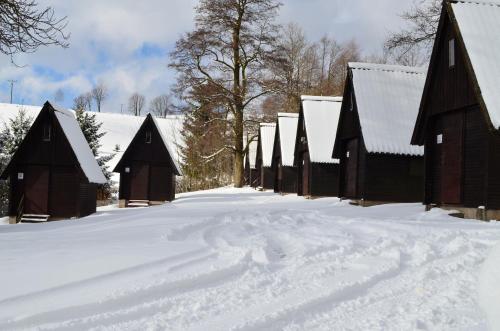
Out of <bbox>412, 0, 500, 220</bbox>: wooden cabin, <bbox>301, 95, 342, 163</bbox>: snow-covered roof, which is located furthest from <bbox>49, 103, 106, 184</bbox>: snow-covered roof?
<bbox>412, 0, 500, 220</bbox>: wooden cabin

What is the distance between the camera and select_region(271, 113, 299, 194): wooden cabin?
107ft

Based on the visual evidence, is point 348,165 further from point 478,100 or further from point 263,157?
point 263,157

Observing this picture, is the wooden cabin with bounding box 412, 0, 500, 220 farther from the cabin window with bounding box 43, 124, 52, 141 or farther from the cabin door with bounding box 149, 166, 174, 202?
the cabin window with bounding box 43, 124, 52, 141

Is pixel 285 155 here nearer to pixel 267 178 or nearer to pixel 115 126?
pixel 267 178

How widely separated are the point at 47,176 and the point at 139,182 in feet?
20.2

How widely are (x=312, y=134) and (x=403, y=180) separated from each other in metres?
8.03

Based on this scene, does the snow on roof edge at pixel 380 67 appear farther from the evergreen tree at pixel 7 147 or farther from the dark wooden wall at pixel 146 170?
the evergreen tree at pixel 7 147

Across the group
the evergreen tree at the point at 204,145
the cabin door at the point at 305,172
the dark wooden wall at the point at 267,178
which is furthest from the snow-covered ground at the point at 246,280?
the dark wooden wall at the point at 267,178

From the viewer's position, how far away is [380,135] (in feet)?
61.5

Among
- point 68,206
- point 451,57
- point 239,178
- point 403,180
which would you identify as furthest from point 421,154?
point 239,178

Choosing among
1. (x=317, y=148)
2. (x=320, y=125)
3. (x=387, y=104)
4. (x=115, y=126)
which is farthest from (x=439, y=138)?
(x=115, y=126)

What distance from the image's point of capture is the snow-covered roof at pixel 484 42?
38.6 ft

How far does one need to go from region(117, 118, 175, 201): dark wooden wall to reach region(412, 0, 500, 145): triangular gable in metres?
15.9

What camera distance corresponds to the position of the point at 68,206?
21047 millimetres
